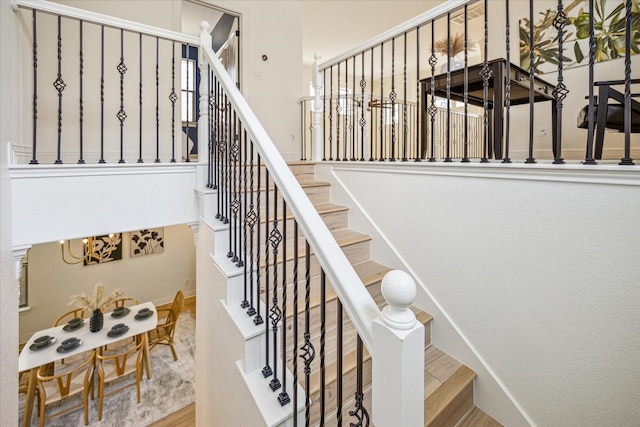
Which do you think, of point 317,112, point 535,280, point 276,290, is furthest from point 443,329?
point 317,112

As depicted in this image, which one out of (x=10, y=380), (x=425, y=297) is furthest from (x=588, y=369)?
(x=10, y=380)

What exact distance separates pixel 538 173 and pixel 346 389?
1.32 metres

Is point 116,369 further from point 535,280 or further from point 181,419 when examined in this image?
point 535,280

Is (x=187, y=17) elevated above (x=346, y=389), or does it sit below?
above

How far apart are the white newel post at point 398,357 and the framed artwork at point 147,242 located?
18.7ft

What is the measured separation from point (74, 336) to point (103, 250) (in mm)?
1775

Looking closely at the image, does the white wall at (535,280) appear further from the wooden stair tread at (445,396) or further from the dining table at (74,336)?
the dining table at (74,336)

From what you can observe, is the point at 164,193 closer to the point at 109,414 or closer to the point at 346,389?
the point at 346,389

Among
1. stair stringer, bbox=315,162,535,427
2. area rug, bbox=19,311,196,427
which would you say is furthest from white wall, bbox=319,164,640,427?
area rug, bbox=19,311,196,427

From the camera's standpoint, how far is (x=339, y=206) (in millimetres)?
2498

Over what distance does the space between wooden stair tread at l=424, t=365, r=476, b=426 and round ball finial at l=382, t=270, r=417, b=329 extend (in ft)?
2.97

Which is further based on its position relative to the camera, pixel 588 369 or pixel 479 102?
pixel 479 102

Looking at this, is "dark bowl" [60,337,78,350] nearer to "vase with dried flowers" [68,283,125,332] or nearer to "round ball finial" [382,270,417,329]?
"vase with dried flowers" [68,283,125,332]

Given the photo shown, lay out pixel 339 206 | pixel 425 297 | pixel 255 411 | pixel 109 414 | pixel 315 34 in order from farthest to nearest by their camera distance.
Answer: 1. pixel 315 34
2. pixel 109 414
3. pixel 339 206
4. pixel 425 297
5. pixel 255 411
